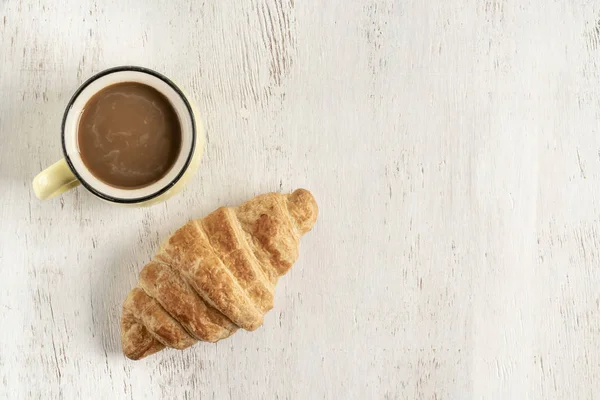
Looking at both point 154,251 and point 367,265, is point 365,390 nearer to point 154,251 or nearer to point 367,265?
point 367,265

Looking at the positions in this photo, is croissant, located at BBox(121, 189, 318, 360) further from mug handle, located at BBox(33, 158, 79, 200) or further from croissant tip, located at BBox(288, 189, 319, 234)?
mug handle, located at BBox(33, 158, 79, 200)

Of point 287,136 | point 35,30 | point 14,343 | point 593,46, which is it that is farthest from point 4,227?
point 593,46

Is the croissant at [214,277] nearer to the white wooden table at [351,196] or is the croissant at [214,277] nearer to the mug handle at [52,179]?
the white wooden table at [351,196]

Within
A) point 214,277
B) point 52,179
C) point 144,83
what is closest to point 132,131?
point 144,83

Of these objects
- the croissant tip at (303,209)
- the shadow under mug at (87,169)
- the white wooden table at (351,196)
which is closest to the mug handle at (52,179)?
the shadow under mug at (87,169)

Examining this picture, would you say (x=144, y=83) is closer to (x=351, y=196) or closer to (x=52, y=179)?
(x=52, y=179)
